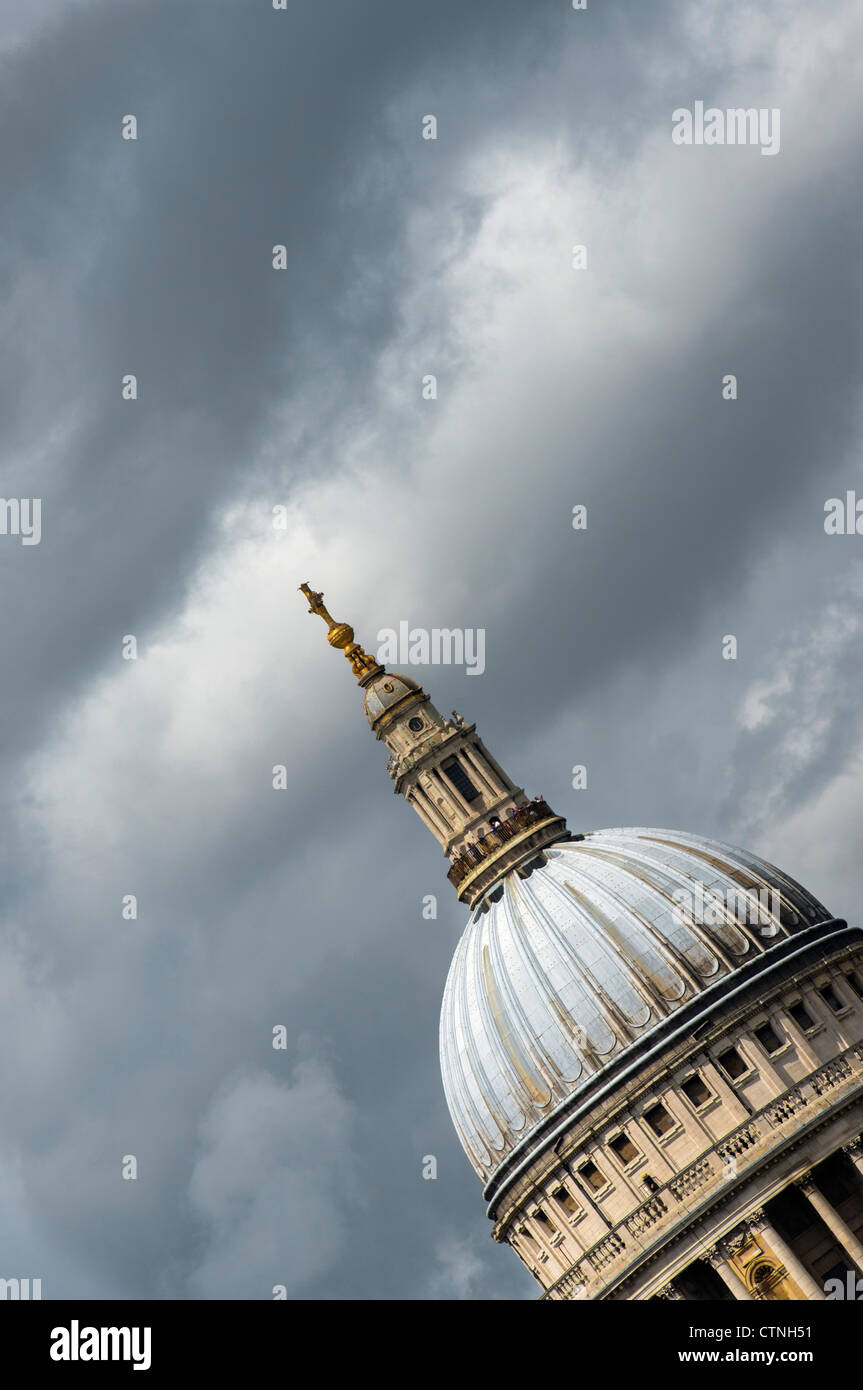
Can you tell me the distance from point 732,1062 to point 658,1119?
17.6 feet

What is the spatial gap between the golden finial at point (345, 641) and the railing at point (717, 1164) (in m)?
45.5

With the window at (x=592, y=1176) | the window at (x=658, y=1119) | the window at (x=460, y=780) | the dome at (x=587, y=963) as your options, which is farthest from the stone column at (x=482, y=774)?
the window at (x=592, y=1176)

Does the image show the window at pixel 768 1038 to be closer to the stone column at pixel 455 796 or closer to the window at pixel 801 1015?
the window at pixel 801 1015

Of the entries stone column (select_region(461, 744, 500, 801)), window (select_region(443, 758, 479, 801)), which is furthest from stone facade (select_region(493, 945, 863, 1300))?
window (select_region(443, 758, 479, 801))

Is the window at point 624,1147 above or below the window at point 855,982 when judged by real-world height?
below

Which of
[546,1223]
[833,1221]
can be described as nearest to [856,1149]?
[833,1221]

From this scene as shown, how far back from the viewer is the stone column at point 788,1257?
7481cm

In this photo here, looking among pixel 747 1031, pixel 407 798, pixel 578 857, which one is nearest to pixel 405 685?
pixel 407 798

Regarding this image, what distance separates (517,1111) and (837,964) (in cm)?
2120

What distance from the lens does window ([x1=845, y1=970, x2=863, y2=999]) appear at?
3376 inches

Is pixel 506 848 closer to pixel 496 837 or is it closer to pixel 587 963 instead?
pixel 496 837

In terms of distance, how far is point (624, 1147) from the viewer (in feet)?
267
